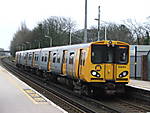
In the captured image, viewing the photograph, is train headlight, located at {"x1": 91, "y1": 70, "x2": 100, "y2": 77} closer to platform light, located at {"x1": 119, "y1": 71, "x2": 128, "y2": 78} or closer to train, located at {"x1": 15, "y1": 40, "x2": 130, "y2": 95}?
train, located at {"x1": 15, "y1": 40, "x2": 130, "y2": 95}

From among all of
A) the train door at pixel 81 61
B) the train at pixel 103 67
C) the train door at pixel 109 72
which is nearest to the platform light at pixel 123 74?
the train at pixel 103 67

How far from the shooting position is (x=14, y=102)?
11.7 meters

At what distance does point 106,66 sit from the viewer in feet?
45.3

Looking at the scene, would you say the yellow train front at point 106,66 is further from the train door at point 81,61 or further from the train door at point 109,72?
the train door at point 81,61

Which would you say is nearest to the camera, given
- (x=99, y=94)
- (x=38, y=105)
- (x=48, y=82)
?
(x=38, y=105)

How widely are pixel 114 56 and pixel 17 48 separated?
104698mm

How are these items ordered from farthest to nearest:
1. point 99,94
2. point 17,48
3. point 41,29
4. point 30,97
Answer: point 17,48
point 41,29
point 99,94
point 30,97

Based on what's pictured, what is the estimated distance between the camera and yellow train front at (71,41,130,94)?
1374 cm

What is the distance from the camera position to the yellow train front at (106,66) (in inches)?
541

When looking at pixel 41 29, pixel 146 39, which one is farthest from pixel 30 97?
pixel 41 29

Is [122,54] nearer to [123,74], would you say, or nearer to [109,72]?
[123,74]

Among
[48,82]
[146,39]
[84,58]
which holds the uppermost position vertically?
[146,39]

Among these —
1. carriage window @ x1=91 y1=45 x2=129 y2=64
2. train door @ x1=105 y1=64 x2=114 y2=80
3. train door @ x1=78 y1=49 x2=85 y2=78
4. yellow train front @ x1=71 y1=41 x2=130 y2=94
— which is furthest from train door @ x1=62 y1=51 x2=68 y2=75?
train door @ x1=105 y1=64 x2=114 y2=80

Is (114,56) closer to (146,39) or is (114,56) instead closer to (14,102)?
(14,102)
